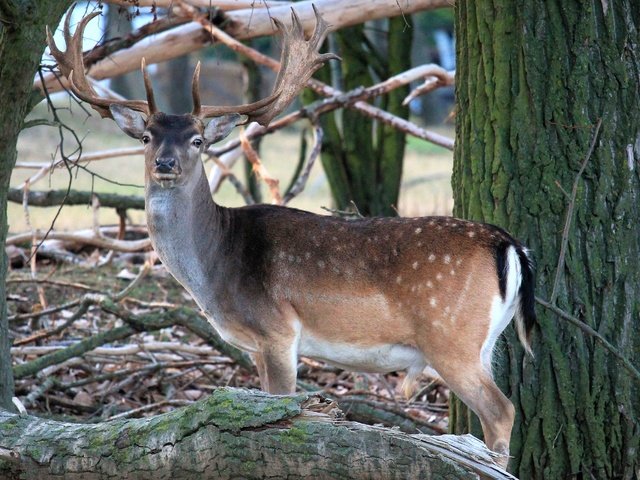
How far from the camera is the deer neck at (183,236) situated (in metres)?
6.39

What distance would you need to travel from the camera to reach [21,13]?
5.42m

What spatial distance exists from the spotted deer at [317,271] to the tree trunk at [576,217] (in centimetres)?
35

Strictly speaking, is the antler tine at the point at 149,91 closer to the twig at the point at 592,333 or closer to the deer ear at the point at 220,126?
the deer ear at the point at 220,126

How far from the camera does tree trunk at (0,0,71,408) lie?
17.8 ft

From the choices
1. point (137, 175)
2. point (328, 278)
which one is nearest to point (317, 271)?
point (328, 278)

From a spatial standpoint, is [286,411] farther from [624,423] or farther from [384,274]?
[624,423]

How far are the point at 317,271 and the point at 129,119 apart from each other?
1.55 m

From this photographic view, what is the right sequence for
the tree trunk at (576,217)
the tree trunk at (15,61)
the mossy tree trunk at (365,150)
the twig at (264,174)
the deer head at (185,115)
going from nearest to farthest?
the tree trunk at (15,61) → the tree trunk at (576,217) → the deer head at (185,115) → the twig at (264,174) → the mossy tree trunk at (365,150)

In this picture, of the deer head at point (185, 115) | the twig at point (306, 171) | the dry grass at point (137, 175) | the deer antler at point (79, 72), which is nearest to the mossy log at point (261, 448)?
the deer head at point (185, 115)

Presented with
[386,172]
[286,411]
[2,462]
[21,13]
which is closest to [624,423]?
[286,411]

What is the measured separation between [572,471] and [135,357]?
12.7 feet

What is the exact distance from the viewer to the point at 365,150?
12000 millimetres

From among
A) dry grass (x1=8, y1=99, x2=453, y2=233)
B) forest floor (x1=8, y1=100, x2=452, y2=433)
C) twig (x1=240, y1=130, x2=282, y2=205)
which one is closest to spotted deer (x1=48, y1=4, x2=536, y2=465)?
forest floor (x1=8, y1=100, x2=452, y2=433)

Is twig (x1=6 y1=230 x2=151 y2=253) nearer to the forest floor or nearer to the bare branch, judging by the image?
the forest floor
